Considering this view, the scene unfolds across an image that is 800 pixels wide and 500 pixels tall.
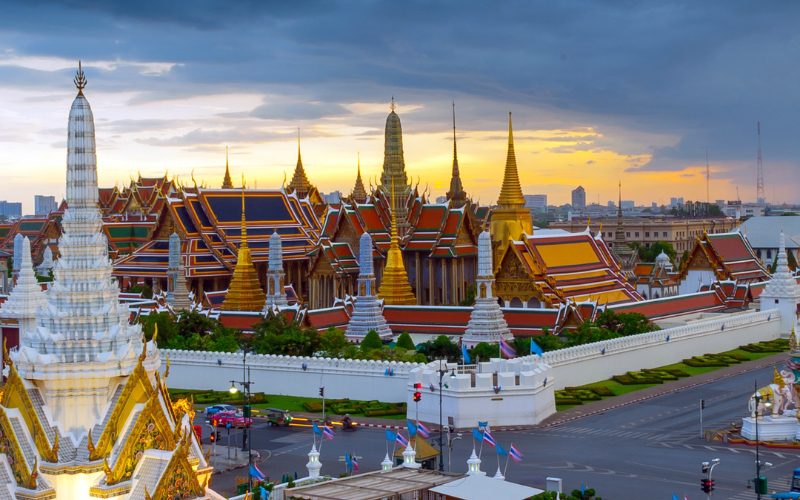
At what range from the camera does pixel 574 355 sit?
47344 millimetres

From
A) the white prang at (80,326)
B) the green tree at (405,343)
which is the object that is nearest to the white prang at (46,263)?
the green tree at (405,343)

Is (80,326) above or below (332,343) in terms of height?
above

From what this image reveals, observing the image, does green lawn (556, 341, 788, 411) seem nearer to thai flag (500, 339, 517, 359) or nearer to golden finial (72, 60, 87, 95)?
thai flag (500, 339, 517, 359)

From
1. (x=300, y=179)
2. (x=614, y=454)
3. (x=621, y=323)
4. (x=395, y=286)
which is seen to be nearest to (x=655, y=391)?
(x=621, y=323)

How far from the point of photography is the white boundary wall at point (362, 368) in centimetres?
4441

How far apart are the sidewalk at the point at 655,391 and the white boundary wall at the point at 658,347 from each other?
2128 millimetres

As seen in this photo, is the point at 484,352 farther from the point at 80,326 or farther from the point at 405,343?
the point at 80,326

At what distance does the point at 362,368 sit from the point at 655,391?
1133 centimetres

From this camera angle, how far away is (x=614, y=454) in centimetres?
3538

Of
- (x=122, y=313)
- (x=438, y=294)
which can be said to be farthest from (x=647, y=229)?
(x=122, y=313)

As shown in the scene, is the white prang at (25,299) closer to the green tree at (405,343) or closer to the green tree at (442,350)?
the green tree at (405,343)

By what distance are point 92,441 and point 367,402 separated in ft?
77.2

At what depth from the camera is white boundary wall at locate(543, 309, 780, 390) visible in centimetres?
4712

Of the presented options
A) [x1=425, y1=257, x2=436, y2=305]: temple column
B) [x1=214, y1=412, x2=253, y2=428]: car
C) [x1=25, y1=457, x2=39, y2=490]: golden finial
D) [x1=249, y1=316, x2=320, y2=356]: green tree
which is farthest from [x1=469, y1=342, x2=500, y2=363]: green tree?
[x1=425, y1=257, x2=436, y2=305]: temple column
